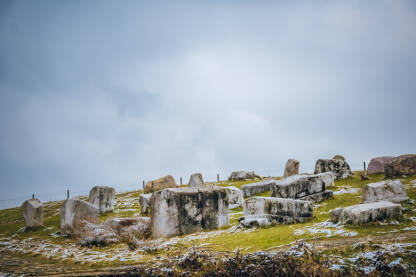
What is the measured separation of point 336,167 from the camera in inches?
827

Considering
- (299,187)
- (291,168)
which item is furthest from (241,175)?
(299,187)

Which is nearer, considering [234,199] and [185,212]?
[185,212]

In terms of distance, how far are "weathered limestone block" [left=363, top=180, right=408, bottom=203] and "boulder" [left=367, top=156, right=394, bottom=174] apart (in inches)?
448

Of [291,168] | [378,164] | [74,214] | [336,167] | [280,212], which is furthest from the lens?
[291,168]

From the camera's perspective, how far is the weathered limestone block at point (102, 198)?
19114 millimetres

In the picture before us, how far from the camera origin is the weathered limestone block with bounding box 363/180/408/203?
434 inches

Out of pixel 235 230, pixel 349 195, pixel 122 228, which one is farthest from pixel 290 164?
pixel 122 228

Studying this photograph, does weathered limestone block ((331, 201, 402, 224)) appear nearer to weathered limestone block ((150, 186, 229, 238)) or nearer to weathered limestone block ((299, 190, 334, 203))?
weathered limestone block ((150, 186, 229, 238))

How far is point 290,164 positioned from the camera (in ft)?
78.2

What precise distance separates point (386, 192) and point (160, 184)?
17336mm

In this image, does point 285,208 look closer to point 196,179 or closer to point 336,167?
point 336,167

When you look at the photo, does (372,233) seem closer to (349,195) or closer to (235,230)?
(235,230)

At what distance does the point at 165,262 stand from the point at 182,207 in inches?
182

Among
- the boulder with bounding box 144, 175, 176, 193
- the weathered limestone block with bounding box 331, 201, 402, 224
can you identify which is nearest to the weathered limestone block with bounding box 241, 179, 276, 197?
the boulder with bounding box 144, 175, 176, 193
